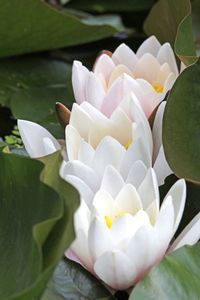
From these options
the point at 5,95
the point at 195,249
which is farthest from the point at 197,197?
the point at 5,95

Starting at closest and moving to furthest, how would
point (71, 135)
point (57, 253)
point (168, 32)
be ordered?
point (57, 253) < point (71, 135) < point (168, 32)

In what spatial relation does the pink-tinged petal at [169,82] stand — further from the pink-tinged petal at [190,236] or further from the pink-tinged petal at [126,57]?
the pink-tinged petal at [190,236]

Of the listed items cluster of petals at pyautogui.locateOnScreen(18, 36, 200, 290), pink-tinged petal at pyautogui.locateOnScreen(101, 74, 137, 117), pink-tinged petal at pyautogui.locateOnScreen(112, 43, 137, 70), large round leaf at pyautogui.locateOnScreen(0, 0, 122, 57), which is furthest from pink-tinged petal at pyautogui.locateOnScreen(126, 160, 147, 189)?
large round leaf at pyautogui.locateOnScreen(0, 0, 122, 57)

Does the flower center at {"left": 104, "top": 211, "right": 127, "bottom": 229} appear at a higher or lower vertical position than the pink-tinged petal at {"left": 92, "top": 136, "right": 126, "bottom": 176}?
lower

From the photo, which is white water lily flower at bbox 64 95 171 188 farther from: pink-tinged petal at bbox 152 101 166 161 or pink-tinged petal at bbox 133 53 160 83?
pink-tinged petal at bbox 133 53 160 83

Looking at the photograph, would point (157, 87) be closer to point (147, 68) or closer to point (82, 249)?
point (147, 68)

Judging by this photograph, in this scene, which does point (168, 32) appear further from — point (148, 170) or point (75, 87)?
point (148, 170)

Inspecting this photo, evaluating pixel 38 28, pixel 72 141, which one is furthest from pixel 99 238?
pixel 38 28
